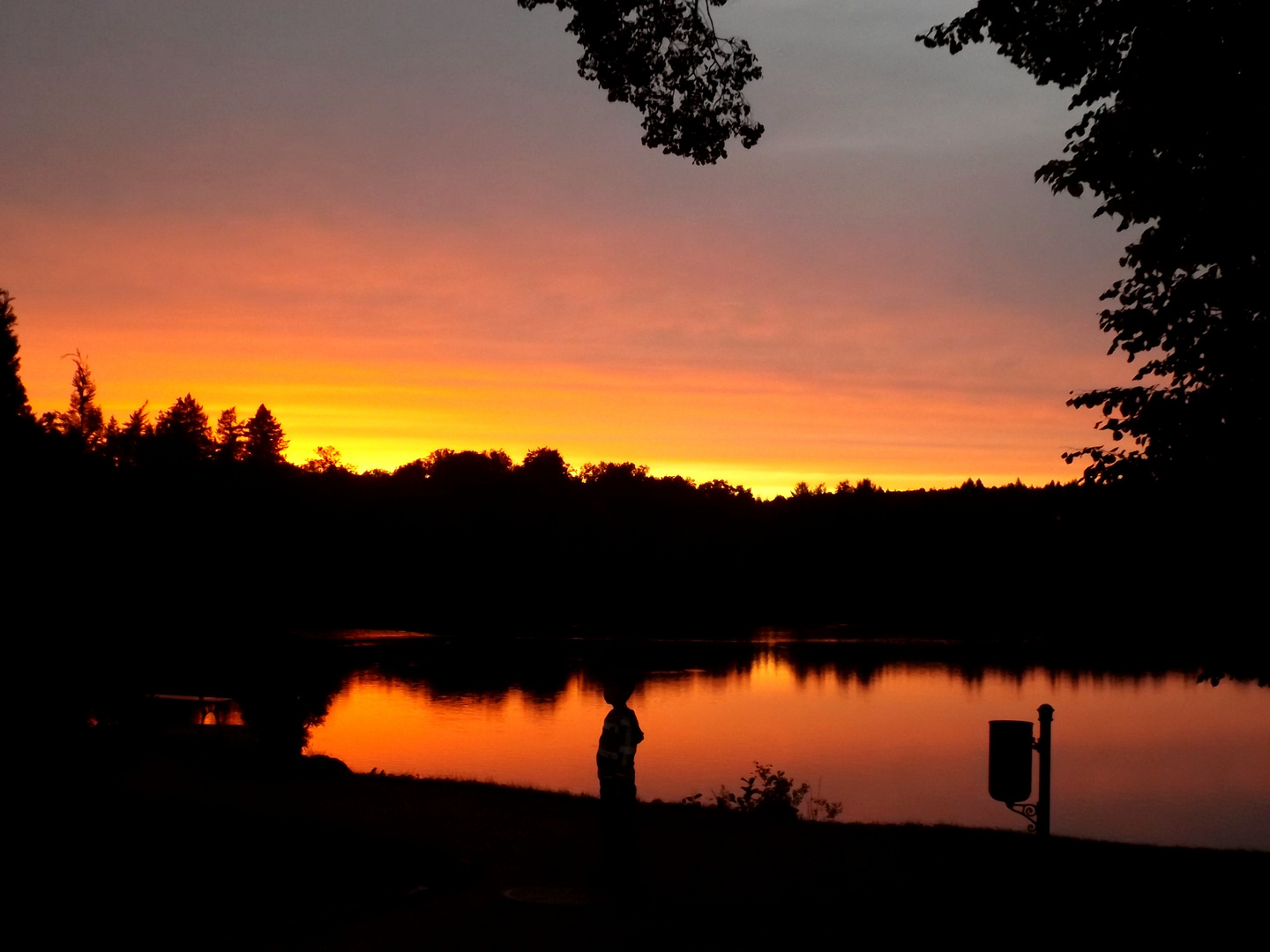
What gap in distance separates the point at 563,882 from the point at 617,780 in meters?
0.86

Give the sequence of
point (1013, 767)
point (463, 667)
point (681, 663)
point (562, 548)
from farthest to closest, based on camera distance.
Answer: point (562, 548) < point (681, 663) < point (463, 667) < point (1013, 767)

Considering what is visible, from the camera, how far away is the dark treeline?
36.4 ft

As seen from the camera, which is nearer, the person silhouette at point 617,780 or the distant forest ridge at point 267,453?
the person silhouette at point 617,780

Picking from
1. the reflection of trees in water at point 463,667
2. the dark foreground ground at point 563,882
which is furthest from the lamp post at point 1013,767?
the reflection of trees in water at point 463,667

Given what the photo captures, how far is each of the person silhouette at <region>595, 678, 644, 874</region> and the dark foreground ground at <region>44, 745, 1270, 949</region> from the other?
7.1 inches

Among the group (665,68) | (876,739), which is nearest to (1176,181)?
(665,68)

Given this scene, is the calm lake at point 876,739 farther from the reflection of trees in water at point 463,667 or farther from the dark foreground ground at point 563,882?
the dark foreground ground at point 563,882

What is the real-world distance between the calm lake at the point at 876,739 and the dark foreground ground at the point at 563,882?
34.9 ft

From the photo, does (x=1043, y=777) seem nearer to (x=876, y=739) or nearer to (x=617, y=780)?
(x=617, y=780)

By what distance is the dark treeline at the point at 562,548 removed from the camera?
1109cm

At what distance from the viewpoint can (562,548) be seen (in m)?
114

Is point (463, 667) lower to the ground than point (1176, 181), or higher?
lower

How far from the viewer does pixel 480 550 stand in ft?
364

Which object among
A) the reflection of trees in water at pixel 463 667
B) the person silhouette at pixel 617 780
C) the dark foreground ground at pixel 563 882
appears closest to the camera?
the dark foreground ground at pixel 563 882
